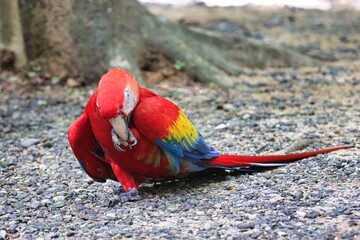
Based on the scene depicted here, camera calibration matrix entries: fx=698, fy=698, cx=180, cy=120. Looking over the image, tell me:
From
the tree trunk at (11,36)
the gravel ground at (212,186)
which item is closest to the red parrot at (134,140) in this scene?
the gravel ground at (212,186)

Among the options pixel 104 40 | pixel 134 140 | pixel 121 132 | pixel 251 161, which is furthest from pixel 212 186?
pixel 104 40

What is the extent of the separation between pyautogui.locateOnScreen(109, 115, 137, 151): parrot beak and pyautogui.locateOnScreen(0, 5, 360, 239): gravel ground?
0.34 metres

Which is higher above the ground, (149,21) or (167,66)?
(149,21)

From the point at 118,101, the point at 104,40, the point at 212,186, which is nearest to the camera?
the point at 118,101

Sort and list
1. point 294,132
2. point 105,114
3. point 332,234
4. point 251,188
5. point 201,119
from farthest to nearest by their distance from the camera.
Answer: point 201,119
point 294,132
point 251,188
point 105,114
point 332,234

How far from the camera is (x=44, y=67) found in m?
6.77

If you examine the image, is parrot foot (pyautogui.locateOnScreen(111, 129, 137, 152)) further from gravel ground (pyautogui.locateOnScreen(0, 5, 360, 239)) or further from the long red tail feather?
the long red tail feather

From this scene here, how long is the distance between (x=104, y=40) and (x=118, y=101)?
3.49m

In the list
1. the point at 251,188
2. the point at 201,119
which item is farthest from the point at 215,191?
the point at 201,119

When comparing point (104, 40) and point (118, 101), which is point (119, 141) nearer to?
point (118, 101)

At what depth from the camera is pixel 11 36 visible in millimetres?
6574

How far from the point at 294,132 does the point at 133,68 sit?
2125mm

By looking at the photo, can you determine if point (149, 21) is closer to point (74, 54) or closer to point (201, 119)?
point (74, 54)

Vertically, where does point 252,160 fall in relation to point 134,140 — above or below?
below
